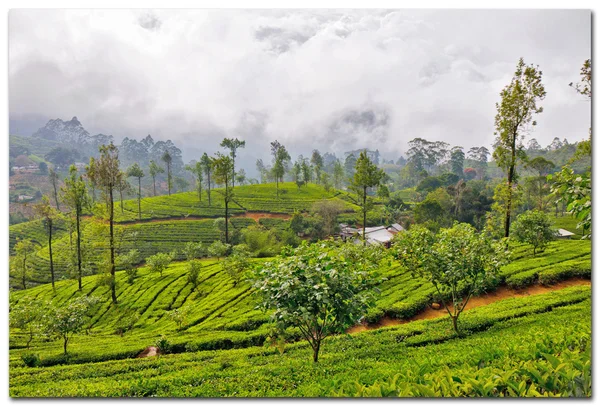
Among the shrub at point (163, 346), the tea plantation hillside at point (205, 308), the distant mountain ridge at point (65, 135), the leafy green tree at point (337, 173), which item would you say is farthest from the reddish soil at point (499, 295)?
the distant mountain ridge at point (65, 135)

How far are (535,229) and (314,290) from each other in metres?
14.2

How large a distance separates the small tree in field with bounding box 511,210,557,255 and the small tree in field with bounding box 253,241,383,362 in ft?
42.1

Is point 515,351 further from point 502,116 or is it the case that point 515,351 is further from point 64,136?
point 64,136

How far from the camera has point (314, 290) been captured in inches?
163

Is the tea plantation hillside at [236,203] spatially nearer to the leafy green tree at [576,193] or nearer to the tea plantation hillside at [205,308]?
the tea plantation hillside at [205,308]

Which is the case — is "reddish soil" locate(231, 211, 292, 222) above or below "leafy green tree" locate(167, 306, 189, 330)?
above

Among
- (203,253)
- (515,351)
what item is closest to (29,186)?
(203,253)

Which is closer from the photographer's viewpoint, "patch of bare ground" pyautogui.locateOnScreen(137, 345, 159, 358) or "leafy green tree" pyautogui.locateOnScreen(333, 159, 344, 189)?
"patch of bare ground" pyautogui.locateOnScreen(137, 345, 159, 358)

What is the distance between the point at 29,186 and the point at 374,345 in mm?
90998

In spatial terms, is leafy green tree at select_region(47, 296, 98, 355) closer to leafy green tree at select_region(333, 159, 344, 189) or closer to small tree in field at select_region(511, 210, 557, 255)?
small tree in field at select_region(511, 210, 557, 255)

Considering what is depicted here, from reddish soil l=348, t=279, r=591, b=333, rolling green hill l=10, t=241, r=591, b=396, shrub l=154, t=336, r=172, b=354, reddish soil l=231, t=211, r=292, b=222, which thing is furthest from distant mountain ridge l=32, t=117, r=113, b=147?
reddish soil l=348, t=279, r=591, b=333

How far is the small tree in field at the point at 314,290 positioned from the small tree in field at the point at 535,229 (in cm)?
1284

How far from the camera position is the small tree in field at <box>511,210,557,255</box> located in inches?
533

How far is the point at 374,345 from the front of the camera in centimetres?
654
